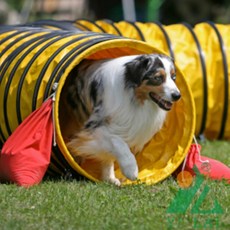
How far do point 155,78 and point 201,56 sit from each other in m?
3.27

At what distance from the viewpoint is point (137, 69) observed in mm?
6328

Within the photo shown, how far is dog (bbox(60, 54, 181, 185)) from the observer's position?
6.32 meters

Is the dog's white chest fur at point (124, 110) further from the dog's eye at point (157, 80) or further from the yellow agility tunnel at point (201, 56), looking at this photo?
the yellow agility tunnel at point (201, 56)

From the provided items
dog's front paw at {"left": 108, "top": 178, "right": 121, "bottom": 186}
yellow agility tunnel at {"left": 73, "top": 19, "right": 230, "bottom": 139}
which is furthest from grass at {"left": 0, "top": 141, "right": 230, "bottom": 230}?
yellow agility tunnel at {"left": 73, "top": 19, "right": 230, "bottom": 139}

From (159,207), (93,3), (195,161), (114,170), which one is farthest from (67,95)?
(93,3)

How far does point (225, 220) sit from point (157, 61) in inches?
70.8

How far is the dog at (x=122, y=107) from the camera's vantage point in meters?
6.32

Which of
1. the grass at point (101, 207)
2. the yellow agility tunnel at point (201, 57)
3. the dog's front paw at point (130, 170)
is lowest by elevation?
the yellow agility tunnel at point (201, 57)

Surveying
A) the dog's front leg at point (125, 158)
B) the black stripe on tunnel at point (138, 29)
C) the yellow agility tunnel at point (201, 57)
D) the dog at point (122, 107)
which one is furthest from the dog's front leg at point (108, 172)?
the black stripe on tunnel at point (138, 29)

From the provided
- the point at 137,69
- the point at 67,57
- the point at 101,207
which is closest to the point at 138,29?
the point at 67,57

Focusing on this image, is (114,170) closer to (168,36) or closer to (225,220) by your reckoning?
(225,220)

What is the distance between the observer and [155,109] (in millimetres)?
6617

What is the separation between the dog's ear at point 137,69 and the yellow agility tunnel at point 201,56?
2.90 meters

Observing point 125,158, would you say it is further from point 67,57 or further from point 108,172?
point 67,57
